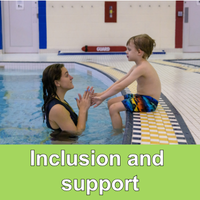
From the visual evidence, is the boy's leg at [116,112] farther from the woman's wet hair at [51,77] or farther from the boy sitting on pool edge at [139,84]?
the woman's wet hair at [51,77]

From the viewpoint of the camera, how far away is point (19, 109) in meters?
4.09

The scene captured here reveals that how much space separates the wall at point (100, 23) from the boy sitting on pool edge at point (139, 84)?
9.97 m

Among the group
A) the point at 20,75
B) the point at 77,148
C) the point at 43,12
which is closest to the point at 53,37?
the point at 43,12

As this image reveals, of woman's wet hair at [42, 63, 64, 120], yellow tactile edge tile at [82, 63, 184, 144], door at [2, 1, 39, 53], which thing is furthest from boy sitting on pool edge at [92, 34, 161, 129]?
door at [2, 1, 39, 53]

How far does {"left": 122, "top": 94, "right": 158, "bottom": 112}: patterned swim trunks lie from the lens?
268 centimetres

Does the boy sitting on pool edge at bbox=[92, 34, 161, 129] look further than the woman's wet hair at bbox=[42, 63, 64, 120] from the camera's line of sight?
Yes

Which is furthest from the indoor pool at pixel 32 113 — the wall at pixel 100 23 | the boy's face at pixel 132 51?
the wall at pixel 100 23

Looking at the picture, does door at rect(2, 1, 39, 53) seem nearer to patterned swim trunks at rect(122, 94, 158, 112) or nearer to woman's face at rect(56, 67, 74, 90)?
patterned swim trunks at rect(122, 94, 158, 112)

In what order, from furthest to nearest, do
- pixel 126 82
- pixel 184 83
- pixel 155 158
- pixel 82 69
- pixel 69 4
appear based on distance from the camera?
pixel 69 4, pixel 82 69, pixel 184 83, pixel 126 82, pixel 155 158

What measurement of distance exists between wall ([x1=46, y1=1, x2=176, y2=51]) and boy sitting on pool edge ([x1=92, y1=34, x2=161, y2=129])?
32.7 ft

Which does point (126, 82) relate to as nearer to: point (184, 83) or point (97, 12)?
point (184, 83)

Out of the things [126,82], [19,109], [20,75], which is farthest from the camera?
[20,75]

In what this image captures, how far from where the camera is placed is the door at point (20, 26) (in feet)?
40.0

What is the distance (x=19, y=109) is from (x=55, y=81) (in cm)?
186
